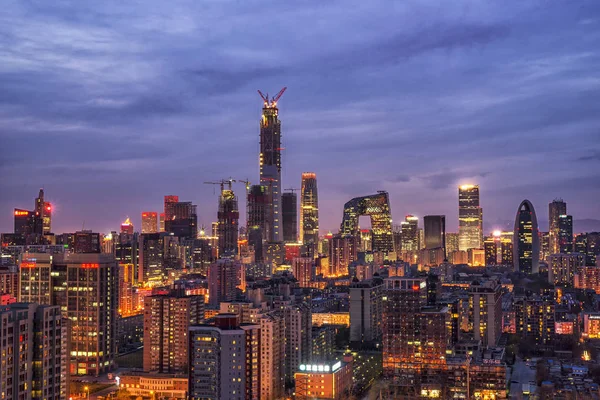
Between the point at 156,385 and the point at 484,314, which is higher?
the point at 484,314


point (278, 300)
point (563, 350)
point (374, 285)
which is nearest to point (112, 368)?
point (278, 300)

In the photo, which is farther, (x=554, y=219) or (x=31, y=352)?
(x=554, y=219)

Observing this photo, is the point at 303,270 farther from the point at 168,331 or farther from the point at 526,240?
the point at 168,331

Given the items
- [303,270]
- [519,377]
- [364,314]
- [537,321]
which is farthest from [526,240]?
[519,377]

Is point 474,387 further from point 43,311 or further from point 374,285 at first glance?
point 43,311

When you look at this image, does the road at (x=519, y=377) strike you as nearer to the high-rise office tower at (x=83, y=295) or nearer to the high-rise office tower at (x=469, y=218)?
the high-rise office tower at (x=83, y=295)

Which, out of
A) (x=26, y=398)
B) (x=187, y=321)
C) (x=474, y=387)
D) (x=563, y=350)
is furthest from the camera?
(x=563, y=350)
